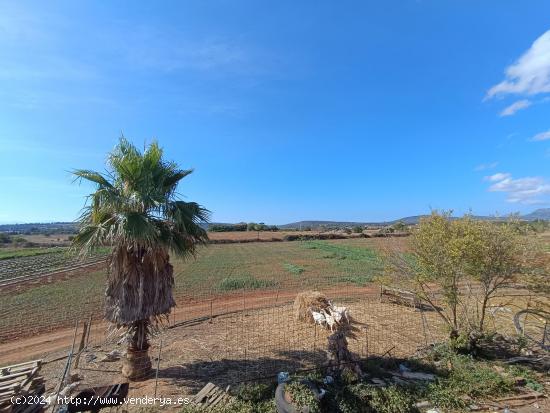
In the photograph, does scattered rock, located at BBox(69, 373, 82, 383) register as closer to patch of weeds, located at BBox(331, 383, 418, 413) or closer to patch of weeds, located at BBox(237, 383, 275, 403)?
patch of weeds, located at BBox(237, 383, 275, 403)

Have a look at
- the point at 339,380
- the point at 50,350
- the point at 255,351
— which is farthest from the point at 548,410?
the point at 50,350

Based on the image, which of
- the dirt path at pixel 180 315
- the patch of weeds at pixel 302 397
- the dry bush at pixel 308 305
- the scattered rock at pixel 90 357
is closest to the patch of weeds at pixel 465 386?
the patch of weeds at pixel 302 397

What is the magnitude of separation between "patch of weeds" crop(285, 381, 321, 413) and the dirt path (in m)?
7.47

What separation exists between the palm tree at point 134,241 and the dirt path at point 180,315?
15.8ft

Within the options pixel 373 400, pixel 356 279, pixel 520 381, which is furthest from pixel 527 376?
pixel 356 279

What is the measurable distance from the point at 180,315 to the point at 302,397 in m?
9.97

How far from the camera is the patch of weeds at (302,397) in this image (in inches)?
239

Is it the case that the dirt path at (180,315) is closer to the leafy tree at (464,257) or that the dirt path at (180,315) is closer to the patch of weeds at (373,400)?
the patch of weeds at (373,400)

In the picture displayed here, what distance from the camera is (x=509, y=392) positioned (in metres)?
7.50

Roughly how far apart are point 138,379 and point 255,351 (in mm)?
3479

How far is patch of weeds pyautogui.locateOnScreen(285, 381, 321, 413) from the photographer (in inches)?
239

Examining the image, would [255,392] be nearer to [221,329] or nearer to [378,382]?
[378,382]

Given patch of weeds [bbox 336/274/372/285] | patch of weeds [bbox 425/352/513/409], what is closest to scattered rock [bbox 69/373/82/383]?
patch of weeds [bbox 425/352/513/409]

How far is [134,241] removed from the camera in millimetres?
7215
